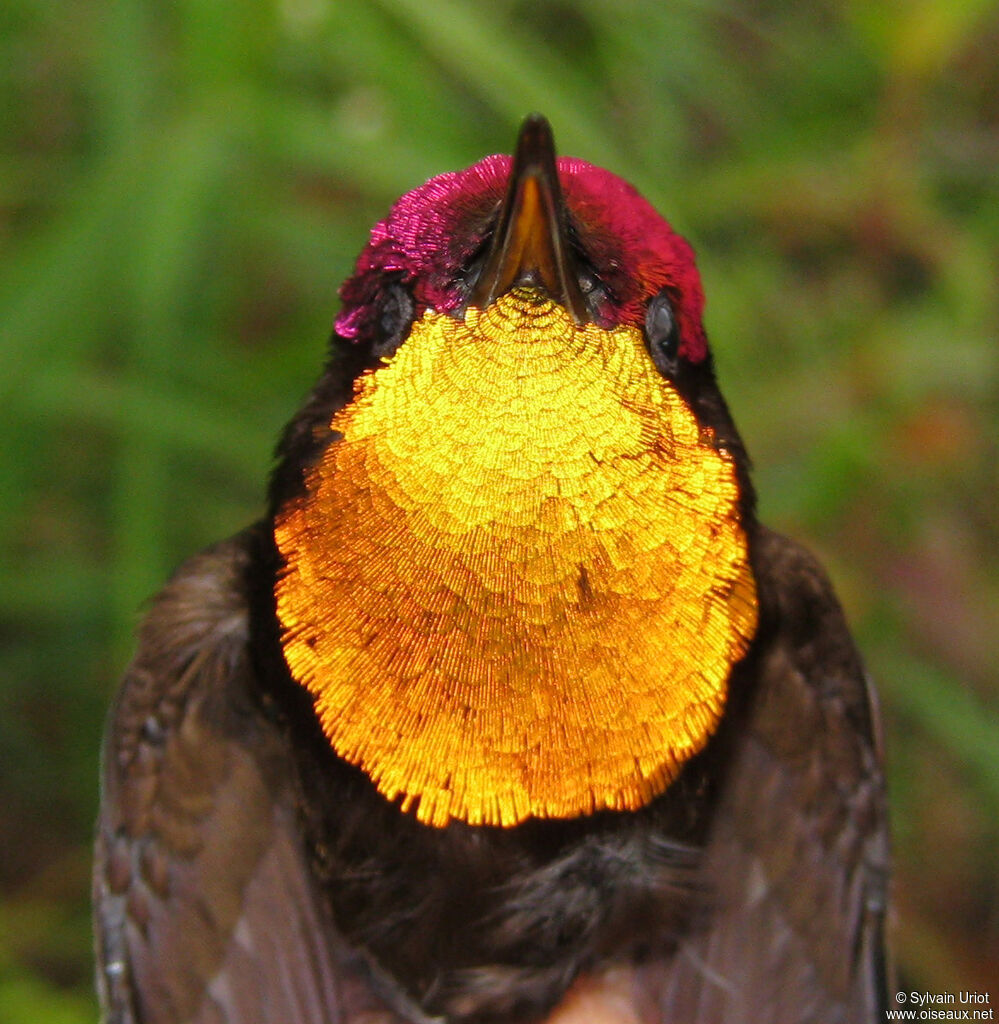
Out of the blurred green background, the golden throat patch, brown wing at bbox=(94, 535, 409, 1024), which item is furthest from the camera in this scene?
the blurred green background

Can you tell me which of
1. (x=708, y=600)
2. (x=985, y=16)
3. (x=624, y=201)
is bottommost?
(x=708, y=600)

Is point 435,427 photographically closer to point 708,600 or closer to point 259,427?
point 708,600

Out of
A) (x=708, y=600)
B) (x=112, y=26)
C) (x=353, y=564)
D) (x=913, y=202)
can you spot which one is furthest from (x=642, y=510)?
(x=913, y=202)

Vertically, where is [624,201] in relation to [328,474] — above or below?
above

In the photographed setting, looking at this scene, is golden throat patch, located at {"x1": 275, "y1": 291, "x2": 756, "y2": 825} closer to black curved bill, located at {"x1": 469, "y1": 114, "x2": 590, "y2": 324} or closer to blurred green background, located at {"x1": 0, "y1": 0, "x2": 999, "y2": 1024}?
black curved bill, located at {"x1": 469, "y1": 114, "x2": 590, "y2": 324}

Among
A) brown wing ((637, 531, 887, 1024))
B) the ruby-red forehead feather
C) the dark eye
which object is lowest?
brown wing ((637, 531, 887, 1024))

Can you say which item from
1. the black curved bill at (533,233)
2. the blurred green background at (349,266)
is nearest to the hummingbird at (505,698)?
the black curved bill at (533,233)

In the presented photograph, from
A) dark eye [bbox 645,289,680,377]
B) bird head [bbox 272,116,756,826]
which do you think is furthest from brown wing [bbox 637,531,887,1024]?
dark eye [bbox 645,289,680,377]

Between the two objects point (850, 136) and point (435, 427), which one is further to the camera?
point (850, 136)

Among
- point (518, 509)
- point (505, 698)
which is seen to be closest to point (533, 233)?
point (518, 509)
